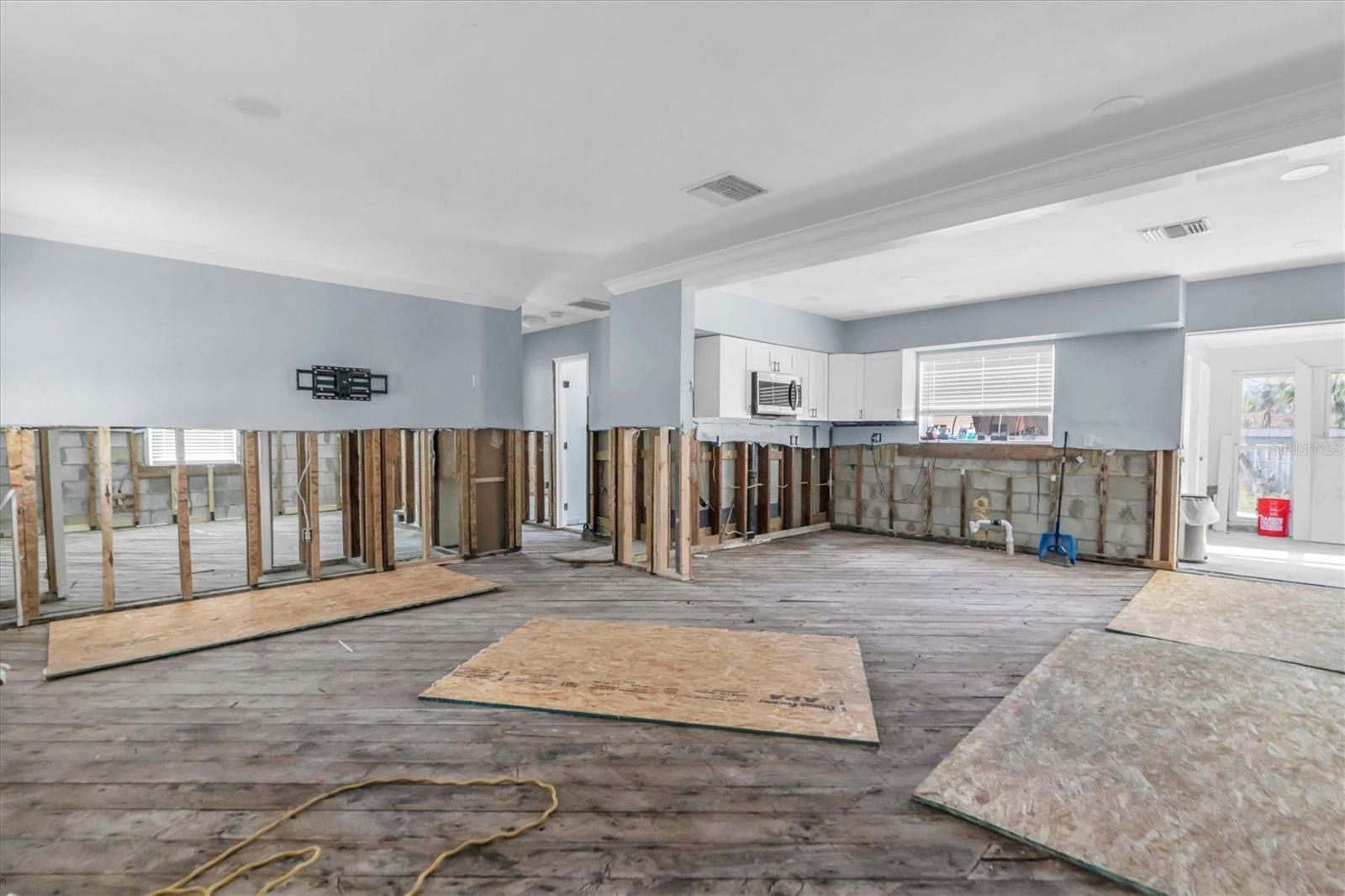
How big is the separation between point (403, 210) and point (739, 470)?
462 cm

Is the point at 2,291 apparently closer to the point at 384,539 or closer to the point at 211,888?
the point at 384,539

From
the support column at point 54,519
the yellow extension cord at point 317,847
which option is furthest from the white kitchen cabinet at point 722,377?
the support column at point 54,519

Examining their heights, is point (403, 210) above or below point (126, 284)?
above

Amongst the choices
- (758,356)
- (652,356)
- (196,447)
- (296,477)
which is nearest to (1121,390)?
(758,356)

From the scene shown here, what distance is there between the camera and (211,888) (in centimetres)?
187

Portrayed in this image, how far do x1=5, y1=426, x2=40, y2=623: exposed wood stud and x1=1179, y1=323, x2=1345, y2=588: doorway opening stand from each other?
982 cm

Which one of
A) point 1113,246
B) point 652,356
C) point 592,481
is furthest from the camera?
point 592,481

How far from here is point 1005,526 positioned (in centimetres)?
713

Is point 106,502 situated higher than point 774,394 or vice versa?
point 774,394

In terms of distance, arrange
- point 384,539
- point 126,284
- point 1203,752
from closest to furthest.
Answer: point 1203,752, point 126,284, point 384,539

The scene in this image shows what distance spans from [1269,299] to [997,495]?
305 cm

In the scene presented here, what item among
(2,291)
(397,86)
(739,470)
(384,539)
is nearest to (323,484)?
(384,539)

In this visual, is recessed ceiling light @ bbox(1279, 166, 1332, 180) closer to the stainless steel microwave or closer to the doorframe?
the stainless steel microwave

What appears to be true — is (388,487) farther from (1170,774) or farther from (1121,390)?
(1121,390)
